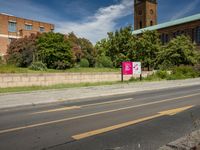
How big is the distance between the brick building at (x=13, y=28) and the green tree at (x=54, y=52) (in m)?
23.1

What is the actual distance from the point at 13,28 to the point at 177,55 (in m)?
40.4

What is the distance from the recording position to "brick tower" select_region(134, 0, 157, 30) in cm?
9112

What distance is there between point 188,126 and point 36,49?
3039 centimetres

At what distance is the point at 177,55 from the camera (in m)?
37.3

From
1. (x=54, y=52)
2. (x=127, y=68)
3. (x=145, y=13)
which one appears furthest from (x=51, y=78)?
(x=145, y=13)

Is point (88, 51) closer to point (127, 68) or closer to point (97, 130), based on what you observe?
point (127, 68)

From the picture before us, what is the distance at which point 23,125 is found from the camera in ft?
21.7

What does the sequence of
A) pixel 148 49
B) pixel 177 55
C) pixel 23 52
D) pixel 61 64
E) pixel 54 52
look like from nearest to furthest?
pixel 61 64 < pixel 54 52 < pixel 23 52 < pixel 177 55 < pixel 148 49

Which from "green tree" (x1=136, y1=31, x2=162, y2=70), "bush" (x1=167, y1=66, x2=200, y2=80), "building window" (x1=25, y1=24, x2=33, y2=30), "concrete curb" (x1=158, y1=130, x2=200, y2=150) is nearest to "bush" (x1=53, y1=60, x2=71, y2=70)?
"green tree" (x1=136, y1=31, x2=162, y2=70)

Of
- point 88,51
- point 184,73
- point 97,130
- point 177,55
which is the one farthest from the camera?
point 88,51

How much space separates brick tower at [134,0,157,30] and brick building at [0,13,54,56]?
1937 inches

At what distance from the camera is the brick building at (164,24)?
60906 mm

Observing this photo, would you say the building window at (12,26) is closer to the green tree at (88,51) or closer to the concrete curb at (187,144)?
the green tree at (88,51)

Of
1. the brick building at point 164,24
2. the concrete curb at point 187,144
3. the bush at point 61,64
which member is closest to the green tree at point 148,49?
the brick building at point 164,24
